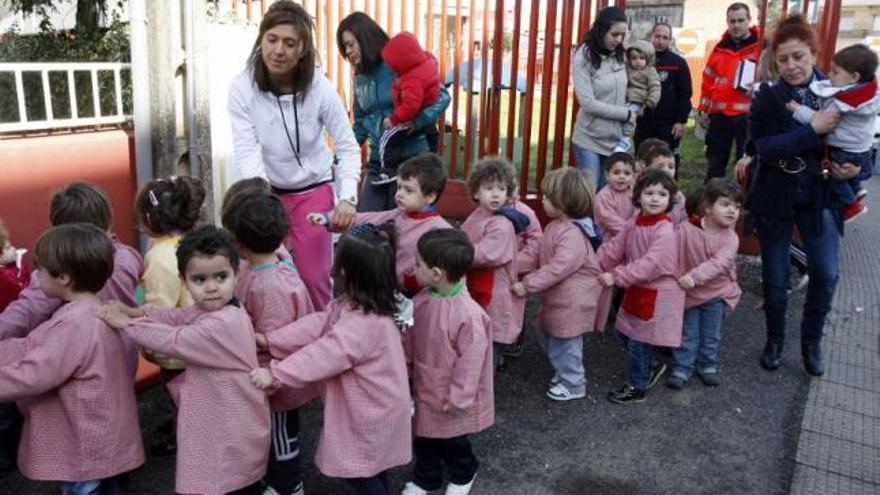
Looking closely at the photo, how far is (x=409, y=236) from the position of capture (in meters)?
3.47

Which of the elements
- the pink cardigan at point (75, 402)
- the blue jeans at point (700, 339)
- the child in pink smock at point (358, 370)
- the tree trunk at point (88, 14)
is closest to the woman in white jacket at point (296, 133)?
the child in pink smock at point (358, 370)

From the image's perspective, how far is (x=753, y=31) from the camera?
255 inches

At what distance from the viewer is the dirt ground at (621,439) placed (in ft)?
10.7

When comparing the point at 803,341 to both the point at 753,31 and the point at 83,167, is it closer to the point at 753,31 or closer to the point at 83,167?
the point at 753,31

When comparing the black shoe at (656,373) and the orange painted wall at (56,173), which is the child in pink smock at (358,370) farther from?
the black shoe at (656,373)

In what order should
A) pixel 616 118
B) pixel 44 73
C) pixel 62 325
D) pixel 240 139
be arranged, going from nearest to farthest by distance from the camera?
pixel 62 325
pixel 240 139
pixel 44 73
pixel 616 118

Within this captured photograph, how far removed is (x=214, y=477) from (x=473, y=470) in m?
1.08

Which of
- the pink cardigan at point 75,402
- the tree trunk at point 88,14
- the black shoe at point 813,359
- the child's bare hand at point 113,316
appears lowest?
the black shoe at point 813,359

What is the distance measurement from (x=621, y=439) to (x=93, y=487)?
2.31 metres

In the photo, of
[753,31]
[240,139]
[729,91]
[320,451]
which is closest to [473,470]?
Result: [320,451]

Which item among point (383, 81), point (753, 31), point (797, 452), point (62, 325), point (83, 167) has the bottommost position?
point (797, 452)

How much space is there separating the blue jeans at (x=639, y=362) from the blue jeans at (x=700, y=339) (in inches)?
10.2

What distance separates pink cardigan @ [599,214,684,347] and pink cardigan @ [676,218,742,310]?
7.6 inches

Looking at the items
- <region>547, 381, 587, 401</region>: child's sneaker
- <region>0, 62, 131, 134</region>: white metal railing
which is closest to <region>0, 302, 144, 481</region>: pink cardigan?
<region>0, 62, 131, 134</region>: white metal railing
